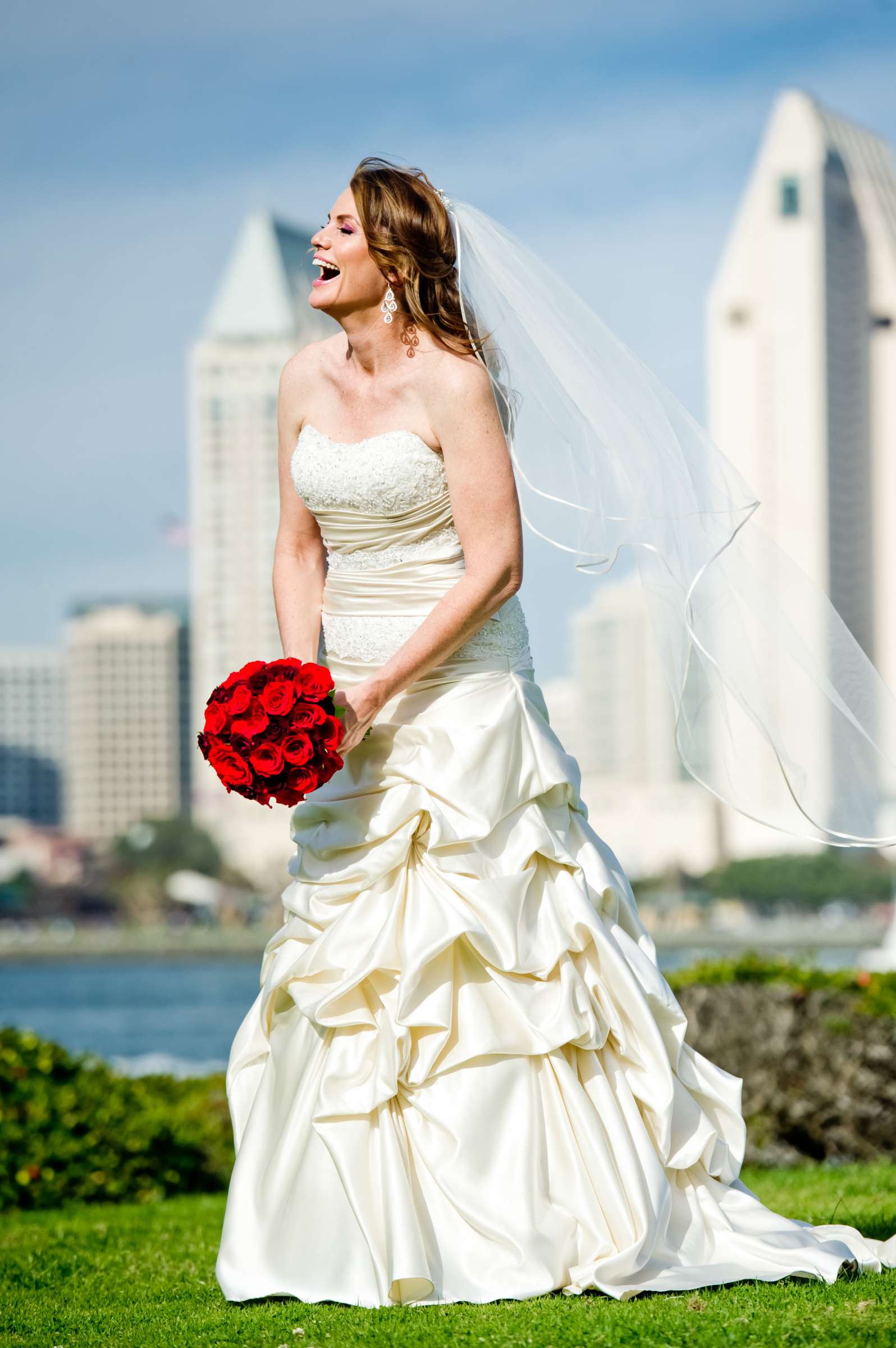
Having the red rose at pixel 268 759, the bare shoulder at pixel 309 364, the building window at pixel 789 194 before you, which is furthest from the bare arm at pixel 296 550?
the building window at pixel 789 194

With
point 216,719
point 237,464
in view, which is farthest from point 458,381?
point 237,464

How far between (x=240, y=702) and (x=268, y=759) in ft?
0.64

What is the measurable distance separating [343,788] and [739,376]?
13347 centimetres

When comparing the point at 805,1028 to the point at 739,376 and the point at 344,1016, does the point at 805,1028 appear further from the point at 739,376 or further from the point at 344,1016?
the point at 739,376

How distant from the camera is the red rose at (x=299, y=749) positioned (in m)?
4.22

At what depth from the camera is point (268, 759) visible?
4.26m

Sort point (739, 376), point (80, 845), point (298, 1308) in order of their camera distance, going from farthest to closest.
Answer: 1. point (80, 845)
2. point (739, 376)
3. point (298, 1308)

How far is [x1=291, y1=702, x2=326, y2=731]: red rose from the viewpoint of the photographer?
13.9 ft

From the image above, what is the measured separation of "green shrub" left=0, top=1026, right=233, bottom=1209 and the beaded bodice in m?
4.36

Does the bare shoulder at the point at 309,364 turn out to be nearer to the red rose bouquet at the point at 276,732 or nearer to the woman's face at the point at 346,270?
the woman's face at the point at 346,270

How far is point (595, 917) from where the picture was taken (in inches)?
176

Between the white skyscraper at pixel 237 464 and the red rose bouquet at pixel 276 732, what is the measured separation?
5027 inches

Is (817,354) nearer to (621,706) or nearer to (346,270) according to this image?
(621,706)

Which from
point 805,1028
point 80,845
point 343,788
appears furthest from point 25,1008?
point 80,845
